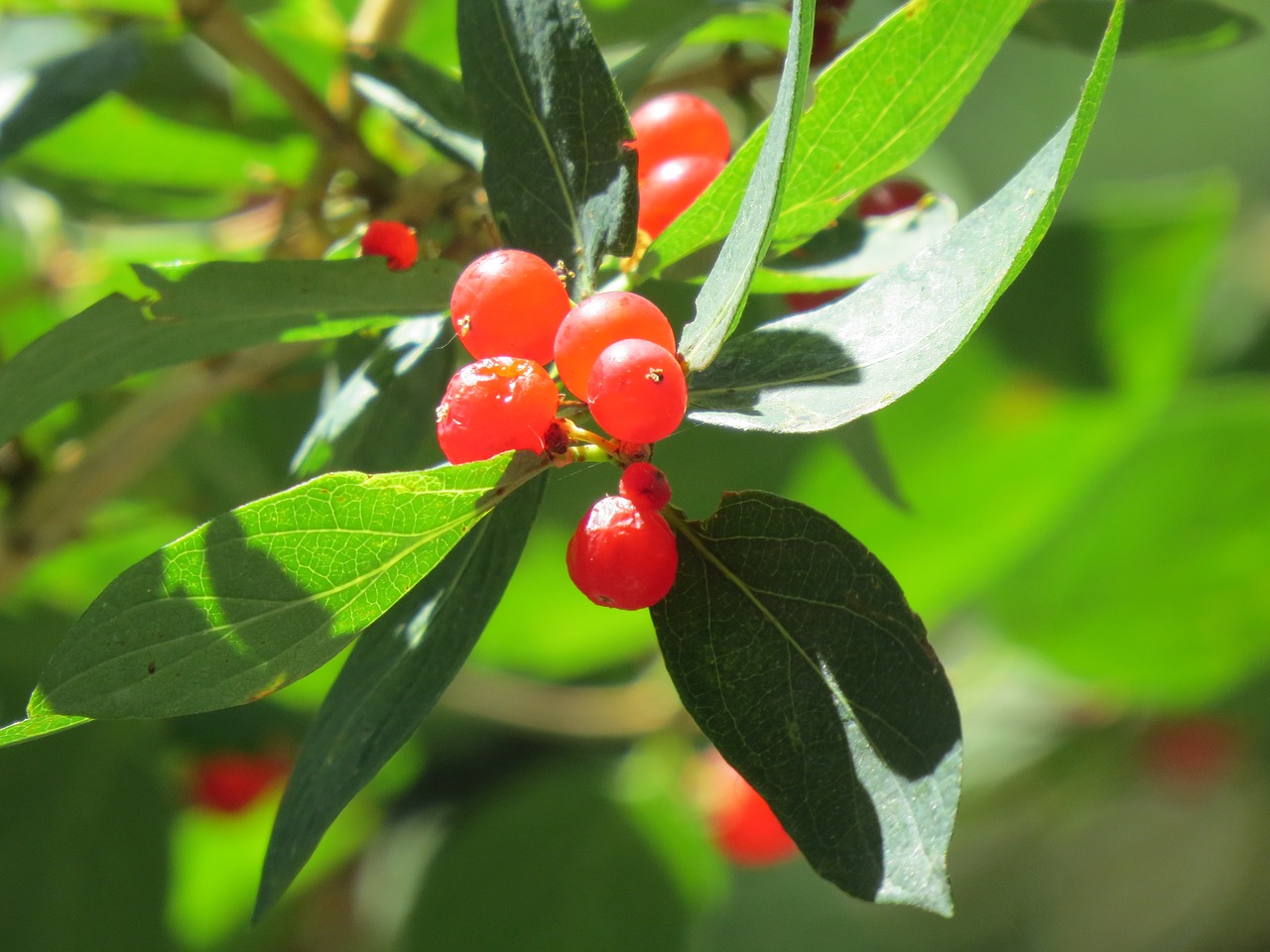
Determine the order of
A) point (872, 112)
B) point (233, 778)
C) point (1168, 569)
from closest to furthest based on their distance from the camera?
point (872, 112) < point (233, 778) < point (1168, 569)

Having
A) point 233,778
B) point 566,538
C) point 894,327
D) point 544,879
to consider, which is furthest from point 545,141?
point 544,879

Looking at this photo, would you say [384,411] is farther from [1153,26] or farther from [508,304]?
[1153,26]

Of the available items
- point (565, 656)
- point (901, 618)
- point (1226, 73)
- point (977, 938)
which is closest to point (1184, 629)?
point (565, 656)

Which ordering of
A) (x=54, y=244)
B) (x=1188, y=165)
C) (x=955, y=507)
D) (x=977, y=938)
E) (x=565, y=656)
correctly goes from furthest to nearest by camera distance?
(x=1188, y=165) → (x=977, y=938) → (x=565, y=656) → (x=955, y=507) → (x=54, y=244)

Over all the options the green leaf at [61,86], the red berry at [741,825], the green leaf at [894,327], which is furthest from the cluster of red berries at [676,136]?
the red berry at [741,825]

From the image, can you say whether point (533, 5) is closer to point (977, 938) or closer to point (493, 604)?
point (493, 604)

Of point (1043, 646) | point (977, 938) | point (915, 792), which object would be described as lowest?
point (977, 938)
